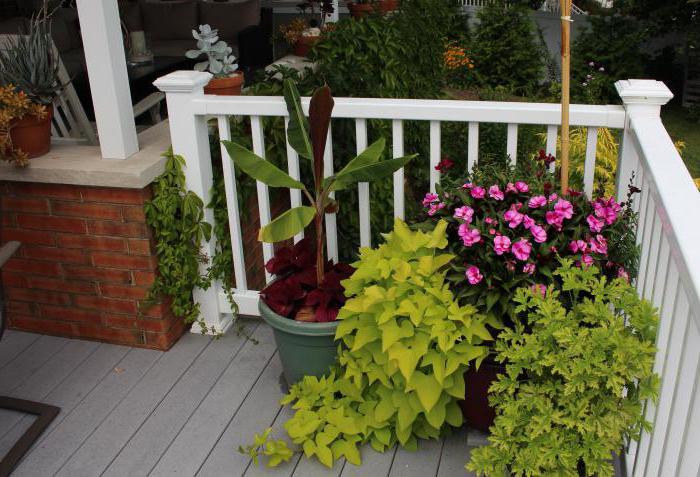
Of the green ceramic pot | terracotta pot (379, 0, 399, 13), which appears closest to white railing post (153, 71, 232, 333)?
the green ceramic pot

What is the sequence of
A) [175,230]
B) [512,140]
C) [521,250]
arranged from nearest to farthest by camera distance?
[521,250], [512,140], [175,230]

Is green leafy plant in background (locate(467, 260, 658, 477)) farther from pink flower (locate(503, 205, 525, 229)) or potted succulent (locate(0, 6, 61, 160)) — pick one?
potted succulent (locate(0, 6, 61, 160))

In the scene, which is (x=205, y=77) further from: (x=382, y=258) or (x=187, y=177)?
(x=382, y=258)

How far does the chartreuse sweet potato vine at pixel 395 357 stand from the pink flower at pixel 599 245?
41 centimetres

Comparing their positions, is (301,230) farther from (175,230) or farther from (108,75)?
(108,75)

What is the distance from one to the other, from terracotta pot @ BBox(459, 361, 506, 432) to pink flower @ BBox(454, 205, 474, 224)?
0.49m

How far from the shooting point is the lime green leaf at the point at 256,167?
2.65m

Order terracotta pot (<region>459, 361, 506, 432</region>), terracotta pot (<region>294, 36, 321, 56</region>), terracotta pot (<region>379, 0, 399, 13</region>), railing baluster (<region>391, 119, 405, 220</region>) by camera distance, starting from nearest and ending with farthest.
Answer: terracotta pot (<region>459, 361, 506, 432</region>) < railing baluster (<region>391, 119, 405, 220</region>) < terracotta pot (<region>294, 36, 321, 56</region>) < terracotta pot (<region>379, 0, 399, 13</region>)

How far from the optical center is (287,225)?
261 centimetres

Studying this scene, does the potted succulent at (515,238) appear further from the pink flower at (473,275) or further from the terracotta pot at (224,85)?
the terracotta pot at (224,85)

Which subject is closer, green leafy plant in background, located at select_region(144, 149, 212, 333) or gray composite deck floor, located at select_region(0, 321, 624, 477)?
gray composite deck floor, located at select_region(0, 321, 624, 477)

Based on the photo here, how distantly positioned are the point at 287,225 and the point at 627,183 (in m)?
1.24

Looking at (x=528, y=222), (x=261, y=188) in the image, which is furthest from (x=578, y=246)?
(x=261, y=188)

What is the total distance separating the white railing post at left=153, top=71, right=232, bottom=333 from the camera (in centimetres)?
296
